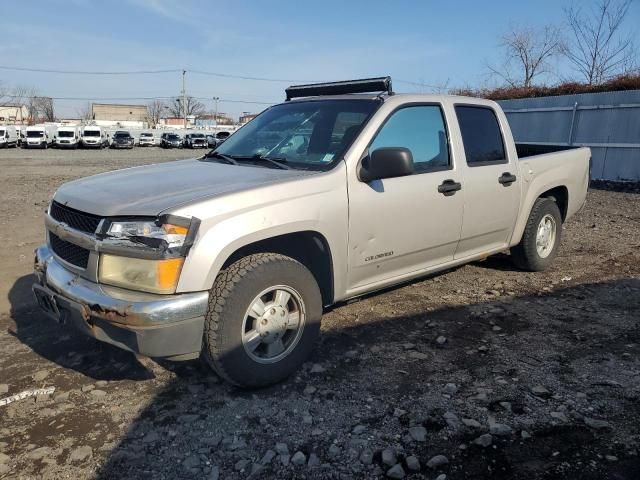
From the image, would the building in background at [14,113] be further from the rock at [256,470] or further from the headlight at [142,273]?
the rock at [256,470]

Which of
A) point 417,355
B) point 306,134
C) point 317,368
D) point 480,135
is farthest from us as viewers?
point 480,135

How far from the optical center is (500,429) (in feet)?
9.30

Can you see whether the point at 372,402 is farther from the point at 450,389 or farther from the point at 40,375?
the point at 40,375

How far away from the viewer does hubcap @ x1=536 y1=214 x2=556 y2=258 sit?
223 inches

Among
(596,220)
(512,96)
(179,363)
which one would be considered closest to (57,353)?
(179,363)

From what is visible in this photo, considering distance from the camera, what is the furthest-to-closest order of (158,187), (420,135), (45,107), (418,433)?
(45,107)
(420,135)
(158,187)
(418,433)

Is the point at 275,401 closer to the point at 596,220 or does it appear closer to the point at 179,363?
the point at 179,363

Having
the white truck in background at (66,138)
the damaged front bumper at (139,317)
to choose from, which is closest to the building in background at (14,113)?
the white truck in background at (66,138)

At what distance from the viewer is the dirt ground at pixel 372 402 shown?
8.46 ft

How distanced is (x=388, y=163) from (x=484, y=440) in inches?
69.4

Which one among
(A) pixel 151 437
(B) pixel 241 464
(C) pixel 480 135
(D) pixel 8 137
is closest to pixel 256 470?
(B) pixel 241 464

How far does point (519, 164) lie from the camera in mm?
5074

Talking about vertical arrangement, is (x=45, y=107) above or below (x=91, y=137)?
above

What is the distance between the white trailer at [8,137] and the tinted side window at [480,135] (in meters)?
43.8
